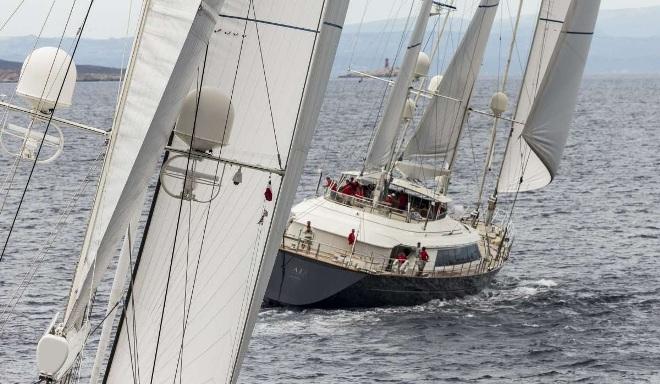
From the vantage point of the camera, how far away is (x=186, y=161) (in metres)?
17.7

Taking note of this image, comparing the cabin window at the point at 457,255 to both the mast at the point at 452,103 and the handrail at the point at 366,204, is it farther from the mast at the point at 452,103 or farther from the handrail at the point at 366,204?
the mast at the point at 452,103

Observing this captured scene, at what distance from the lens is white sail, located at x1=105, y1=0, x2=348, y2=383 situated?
17969 millimetres

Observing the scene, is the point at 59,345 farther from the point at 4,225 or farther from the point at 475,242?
the point at 4,225

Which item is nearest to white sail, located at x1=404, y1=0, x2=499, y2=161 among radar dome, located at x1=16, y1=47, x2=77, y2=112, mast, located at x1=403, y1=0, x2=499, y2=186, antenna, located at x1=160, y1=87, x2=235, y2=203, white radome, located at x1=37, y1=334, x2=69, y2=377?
mast, located at x1=403, y1=0, x2=499, y2=186

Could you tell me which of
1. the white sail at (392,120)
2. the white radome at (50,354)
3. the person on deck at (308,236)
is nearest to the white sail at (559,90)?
the white sail at (392,120)

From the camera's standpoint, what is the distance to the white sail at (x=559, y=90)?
47.1 metres

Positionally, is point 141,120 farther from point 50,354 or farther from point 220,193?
point 220,193

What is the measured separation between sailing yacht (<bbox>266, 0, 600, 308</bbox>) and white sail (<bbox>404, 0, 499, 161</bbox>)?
0.04 m

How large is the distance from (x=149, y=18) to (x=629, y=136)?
366ft

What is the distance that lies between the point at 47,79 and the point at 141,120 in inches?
165

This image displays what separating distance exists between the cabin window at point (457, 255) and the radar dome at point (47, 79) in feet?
83.8

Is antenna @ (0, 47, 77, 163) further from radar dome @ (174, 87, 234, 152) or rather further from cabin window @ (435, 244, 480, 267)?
cabin window @ (435, 244, 480, 267)

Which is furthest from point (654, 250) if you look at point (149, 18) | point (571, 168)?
point (149, 18)

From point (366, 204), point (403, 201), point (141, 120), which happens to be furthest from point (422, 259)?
point (141, 120)
